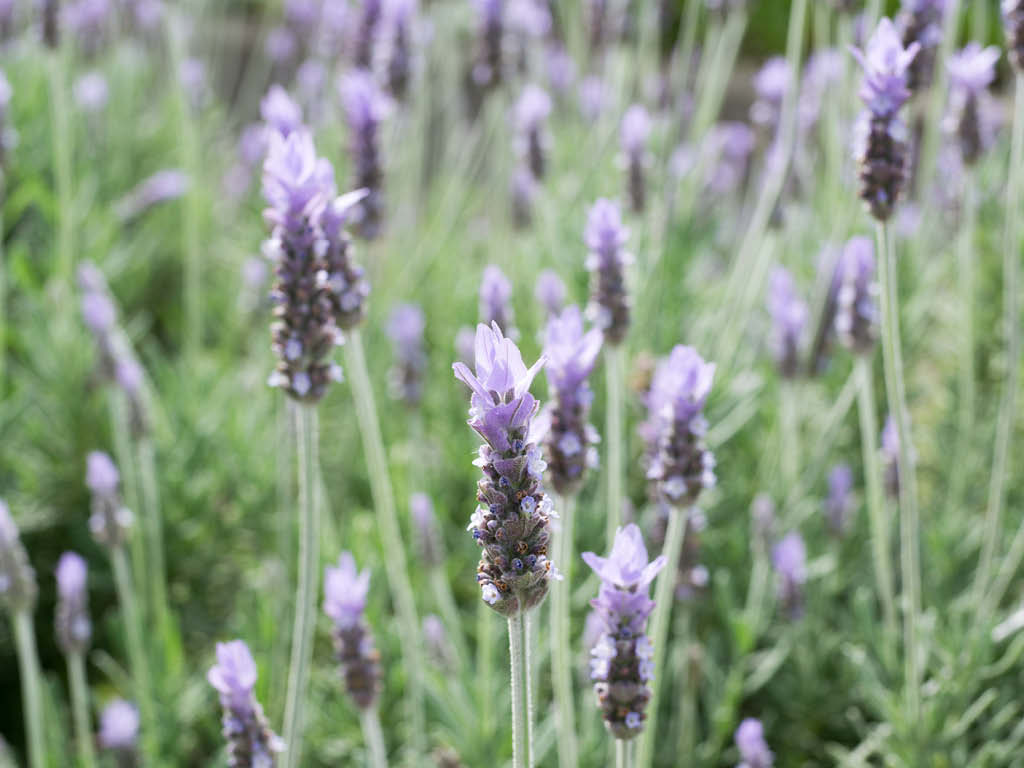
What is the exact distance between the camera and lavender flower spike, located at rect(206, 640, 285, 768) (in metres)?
1.22

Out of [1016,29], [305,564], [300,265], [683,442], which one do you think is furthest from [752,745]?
[1016,29]

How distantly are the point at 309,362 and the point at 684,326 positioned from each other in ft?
5.42

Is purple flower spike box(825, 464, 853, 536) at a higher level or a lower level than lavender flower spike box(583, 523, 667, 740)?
higher

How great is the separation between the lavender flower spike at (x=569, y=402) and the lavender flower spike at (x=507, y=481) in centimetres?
33

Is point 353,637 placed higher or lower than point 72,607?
lower

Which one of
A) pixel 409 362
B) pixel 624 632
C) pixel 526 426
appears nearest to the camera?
pixel 526 426

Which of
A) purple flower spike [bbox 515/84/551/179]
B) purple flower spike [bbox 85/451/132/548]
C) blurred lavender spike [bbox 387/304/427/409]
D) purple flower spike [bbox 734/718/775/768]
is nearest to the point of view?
purple flower spike [bbox 734/718/775/768]

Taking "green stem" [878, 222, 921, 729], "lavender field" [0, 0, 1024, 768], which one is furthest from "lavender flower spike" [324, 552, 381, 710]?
"green stem" [878, 222, 921, 729]

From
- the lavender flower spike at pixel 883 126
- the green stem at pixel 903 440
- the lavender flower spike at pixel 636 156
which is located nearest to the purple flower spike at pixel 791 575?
the green stem at pixel 903 440

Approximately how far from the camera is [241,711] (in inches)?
48.8

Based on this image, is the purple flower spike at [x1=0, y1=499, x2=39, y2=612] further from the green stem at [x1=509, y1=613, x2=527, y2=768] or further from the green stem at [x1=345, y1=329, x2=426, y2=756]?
the green stem at [x1=509, y1=613, x2=527, y2=768]

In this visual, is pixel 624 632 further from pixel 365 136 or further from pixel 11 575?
pixel 365 136

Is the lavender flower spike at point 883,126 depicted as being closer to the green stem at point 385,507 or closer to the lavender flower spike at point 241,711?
the green stem at point 385,507

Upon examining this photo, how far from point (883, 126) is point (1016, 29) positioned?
492mm
